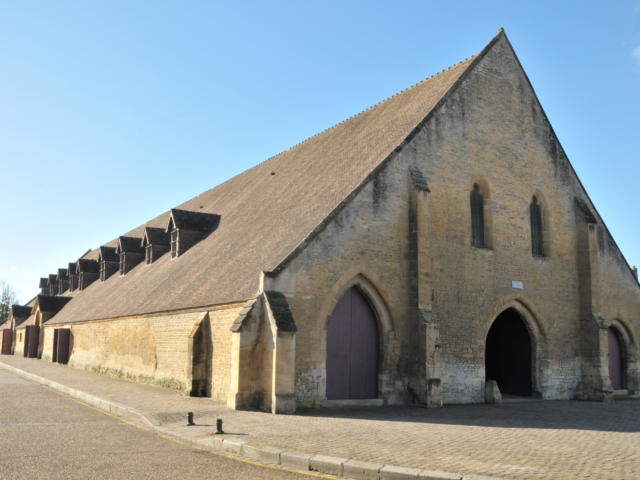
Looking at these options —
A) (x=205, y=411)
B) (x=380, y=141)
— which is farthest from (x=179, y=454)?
(x=380, y=141)

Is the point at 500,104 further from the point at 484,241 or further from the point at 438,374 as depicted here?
the point at 438,374

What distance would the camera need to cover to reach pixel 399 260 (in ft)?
54.4

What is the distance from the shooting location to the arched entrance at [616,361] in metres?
22.0

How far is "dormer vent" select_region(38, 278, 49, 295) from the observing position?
50803 mm

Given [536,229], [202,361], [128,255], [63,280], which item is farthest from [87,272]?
[536,229]

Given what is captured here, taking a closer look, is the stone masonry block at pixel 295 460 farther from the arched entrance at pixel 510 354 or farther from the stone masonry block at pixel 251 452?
the arched entrance at pixel 510 354

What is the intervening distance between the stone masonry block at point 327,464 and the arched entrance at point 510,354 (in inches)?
513

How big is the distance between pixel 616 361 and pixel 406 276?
1088 centimetres

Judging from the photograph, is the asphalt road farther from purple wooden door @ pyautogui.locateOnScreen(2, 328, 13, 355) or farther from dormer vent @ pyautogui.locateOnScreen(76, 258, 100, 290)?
purple wooden door @ pyautogui.locateOnScreen(2, 328, 13, 355)

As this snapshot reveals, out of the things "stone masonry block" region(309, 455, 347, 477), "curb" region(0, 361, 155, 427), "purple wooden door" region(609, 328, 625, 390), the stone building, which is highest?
the stone building

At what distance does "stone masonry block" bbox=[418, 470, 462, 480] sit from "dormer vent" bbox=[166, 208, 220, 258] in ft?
61.2

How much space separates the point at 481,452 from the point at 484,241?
35.9 ft

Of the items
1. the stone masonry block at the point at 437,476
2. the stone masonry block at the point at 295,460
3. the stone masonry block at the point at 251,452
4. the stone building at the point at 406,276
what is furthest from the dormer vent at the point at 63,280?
the stone masonry block at the point at 437,476

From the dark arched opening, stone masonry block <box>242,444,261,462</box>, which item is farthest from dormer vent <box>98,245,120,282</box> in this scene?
stone masonry block <box>242,444,261,462</box>
